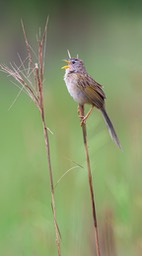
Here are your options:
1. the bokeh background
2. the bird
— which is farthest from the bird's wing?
the bokeh background

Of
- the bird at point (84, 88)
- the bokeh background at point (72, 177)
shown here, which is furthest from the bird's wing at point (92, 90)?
the bokeh background at point (72, 177)

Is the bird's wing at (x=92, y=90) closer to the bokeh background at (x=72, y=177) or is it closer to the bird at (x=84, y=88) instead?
the bird at (x=84, y=88)

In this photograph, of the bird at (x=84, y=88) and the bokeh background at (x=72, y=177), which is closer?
the bird at (x=84, y=88)

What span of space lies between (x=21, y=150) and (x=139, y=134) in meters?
5.50

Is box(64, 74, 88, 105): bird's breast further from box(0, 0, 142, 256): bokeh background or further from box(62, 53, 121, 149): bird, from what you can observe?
box(0, 0, 142, 256): bokeh background

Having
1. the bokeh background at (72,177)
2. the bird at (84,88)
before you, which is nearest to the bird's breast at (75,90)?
the bird at (84,88)

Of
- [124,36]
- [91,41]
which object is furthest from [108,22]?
[124,36]

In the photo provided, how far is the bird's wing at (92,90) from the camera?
435 centimetres

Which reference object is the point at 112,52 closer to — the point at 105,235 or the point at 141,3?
the point at 141,3

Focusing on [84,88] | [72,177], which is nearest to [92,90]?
[84,88]

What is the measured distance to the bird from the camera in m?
4.35

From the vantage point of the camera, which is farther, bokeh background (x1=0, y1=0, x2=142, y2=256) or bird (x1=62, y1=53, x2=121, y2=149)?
bokeh background (x1=0, y1=0, x2=142, y2=256)

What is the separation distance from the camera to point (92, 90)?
4.36 m

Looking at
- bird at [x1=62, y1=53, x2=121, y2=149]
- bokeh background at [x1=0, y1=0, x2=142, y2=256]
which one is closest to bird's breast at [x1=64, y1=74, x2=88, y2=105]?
bird at [x1=62, y1=53, x2=121, y2=149]
